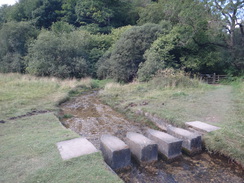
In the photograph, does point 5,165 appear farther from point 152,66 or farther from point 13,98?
point 152,66

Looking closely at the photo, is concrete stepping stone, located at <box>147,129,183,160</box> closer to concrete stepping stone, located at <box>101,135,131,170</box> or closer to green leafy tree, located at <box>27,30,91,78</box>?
concrete stepping stone, located at <box>101,135,131,170</box>

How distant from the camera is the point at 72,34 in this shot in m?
20.6

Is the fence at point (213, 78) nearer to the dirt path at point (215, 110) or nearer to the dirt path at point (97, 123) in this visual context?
the dirt path at point (215, 110)

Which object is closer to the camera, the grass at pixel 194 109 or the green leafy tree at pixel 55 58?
the grass at pixel 194 109

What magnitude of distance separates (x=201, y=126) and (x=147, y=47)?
12.6m

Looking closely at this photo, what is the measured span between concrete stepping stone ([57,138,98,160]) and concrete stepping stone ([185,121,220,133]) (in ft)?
9.70

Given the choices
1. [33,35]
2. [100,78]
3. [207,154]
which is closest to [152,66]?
[100,78]

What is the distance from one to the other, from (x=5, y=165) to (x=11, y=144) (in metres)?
0.98

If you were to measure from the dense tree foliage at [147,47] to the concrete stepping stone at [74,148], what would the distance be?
1042 centimetres

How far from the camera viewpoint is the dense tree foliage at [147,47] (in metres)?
16.7

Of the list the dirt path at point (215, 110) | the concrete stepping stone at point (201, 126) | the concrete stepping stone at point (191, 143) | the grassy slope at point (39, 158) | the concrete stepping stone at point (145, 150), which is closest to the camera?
the grassy slope at point (39, 158)

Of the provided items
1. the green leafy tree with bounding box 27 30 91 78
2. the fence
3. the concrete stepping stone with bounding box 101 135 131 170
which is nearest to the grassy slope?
the concrete stepping stone with bounding box 101 135 131 170

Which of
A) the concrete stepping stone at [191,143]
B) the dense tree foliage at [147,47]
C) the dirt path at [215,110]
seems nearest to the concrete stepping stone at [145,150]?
the concrete stepping stone at [191,143]

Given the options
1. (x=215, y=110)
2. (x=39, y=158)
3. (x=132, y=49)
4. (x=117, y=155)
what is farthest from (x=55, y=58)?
(x=117, y=155)
